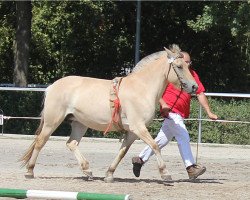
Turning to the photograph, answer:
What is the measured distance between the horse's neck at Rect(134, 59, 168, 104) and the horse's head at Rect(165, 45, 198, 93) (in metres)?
0.11

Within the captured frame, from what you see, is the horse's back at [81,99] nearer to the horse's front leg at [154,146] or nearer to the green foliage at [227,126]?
the horse's front leg at [154,146]

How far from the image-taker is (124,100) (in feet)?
40.5

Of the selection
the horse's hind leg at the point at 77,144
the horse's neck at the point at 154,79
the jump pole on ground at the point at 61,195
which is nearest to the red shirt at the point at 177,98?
the horse's neck at the point at 154,79

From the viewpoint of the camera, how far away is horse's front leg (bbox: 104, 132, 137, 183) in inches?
492

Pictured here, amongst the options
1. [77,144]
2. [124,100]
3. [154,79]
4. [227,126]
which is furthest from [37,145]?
[227,126]

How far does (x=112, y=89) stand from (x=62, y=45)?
82.9ft

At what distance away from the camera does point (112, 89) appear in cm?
1244

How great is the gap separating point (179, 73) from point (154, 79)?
40 centimetres

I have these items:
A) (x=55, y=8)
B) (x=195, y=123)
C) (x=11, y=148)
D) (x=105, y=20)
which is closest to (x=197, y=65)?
(x=105, y=20)

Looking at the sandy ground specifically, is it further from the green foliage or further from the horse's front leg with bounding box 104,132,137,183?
the green foliage

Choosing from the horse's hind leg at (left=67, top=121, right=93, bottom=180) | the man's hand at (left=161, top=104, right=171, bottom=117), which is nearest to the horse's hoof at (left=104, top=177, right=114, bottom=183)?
the horse's hind leg at (left=67, top=121, right=93, bottom=180)

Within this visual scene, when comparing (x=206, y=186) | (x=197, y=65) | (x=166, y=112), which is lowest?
(x=197, y=65)

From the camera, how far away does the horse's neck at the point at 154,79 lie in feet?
40.8

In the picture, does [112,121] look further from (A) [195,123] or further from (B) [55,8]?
(B) [55,8]
